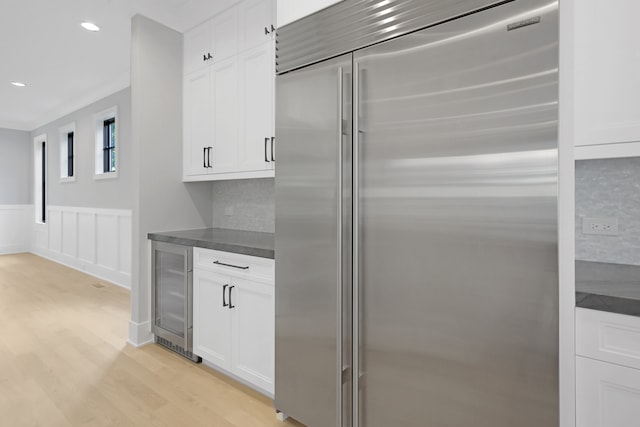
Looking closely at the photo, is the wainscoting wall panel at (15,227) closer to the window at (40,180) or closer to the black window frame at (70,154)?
the window at (40,180)

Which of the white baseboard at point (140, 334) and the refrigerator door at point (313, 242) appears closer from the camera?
the refrigerator door at point (313, 242)

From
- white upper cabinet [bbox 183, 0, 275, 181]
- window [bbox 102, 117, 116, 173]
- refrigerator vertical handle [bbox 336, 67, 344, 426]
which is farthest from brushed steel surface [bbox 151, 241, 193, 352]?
window [bbox 102, 117, 116, 173]

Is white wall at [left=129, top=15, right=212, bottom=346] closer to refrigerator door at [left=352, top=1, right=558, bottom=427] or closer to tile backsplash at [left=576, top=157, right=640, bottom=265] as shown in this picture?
refrigerator door at [left=352, top=1, right=558, bottom=427]

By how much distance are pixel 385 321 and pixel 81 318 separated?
345 centimetres

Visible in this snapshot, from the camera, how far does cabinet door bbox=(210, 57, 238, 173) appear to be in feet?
8.34

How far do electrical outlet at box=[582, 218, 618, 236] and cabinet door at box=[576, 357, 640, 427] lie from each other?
741 mm

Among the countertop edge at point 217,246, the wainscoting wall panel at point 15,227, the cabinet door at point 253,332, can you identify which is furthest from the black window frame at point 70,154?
the cabinet door at point 253,332

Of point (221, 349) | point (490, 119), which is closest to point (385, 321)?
point (490, 119)

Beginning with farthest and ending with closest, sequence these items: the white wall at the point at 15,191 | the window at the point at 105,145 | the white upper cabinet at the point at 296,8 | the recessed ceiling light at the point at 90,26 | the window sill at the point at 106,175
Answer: the white wall at the point at 15,191
the window at the point at 105,145
the window sill at the point at 106,175
the recessed ceiling light at the point at 90,26
the white upper cabinet at the point at 296,8

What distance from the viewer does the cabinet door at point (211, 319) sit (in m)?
2.21

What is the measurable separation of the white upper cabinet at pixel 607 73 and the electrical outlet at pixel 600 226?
1.58ft

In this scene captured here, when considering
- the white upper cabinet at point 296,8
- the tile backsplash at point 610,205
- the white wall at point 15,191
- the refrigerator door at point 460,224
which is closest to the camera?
the refrigerator door at point 460,224

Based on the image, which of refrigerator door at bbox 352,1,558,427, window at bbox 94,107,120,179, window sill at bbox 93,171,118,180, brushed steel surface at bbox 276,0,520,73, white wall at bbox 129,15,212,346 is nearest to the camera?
refrigerator door at bbox 352,1,558,427

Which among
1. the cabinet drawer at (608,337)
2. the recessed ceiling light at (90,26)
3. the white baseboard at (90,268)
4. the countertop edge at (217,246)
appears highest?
the recessed ceiling light at (90,26)
